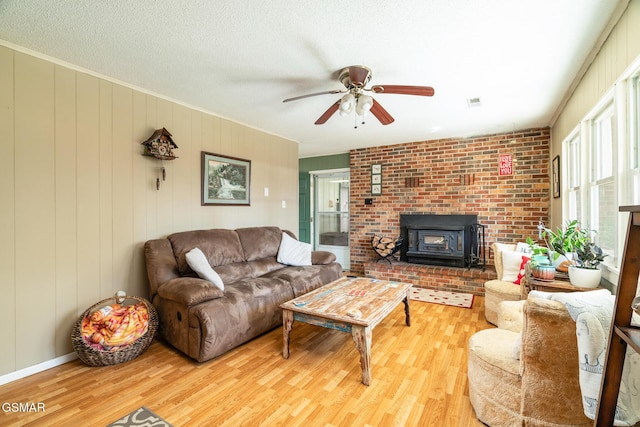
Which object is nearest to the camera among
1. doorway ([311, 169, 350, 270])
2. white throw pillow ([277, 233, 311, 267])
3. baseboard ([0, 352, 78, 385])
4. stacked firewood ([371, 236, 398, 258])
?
baseboard ([0, 352, 78, 385])

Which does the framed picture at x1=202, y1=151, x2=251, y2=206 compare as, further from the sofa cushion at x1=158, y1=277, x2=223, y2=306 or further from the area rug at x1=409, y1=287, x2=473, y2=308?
the area rug at x1=409, y1=287, x2=473, y2=308

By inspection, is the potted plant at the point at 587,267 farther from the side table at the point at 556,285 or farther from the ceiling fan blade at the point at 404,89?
the ceiling fan blade at the point at 404,89

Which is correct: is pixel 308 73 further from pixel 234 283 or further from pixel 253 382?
pixel 253 382

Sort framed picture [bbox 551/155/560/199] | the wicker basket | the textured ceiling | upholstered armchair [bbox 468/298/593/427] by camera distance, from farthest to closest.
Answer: framed picture [bbox 551/155/560/199] → the wicker basket → the textured ceiling → upholstered armchair [bbox 468/298/593/427]

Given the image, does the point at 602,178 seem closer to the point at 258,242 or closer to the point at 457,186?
the point at 457,186

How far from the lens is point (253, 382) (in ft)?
6.58

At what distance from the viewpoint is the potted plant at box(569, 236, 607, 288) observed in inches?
75.5

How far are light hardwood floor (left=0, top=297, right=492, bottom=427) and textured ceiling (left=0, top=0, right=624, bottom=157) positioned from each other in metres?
2.39

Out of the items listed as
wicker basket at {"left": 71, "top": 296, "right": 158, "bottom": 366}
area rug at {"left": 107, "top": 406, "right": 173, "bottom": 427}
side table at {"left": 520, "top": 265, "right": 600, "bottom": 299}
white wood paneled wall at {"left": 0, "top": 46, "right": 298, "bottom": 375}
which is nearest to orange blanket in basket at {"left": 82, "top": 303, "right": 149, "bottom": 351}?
wicker basket at {"left": 71, "top": 296, "right": 158, "bottom": 366}

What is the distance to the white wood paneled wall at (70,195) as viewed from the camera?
6.80 ft

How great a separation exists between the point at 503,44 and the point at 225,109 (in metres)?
2.78

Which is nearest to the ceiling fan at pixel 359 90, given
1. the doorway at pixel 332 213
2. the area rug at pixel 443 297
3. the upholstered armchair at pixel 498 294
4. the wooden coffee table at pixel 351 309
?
the wooden coffee table at pixel 351 309

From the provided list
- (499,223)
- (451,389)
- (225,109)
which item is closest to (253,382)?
(451,389)

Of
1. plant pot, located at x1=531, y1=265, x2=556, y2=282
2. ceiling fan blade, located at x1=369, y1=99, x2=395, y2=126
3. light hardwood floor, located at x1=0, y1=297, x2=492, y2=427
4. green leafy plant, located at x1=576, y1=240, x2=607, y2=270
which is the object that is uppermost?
ceiling fan blade, located at x1=369, y1=99, x2=395, y2=126
